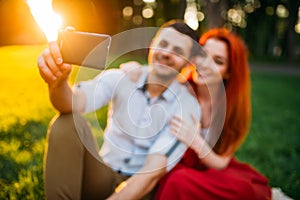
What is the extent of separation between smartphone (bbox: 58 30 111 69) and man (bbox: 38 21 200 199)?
37 centimetres

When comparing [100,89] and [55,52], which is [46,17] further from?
[100,89]

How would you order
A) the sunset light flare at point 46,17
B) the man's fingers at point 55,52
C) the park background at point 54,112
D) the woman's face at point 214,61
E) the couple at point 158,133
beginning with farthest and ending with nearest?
the park background at point 54,112 → the woman's face at point 214,61 → the couple at point 158,133 → the sunset light flare at point 46,17 → the man's fingers at point 55,52

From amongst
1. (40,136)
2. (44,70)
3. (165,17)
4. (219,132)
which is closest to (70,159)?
(44,70)

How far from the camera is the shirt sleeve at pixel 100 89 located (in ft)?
9.09

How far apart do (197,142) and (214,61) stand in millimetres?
487

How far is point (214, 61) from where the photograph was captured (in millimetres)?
2953

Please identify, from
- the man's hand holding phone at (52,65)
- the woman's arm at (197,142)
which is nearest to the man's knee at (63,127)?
the man's hand holding phone at (52,65)

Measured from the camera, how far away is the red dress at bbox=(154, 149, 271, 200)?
262cm

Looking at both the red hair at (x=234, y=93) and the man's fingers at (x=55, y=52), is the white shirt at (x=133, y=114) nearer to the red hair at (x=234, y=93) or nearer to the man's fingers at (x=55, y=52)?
the red hair at (x=234, y=93)

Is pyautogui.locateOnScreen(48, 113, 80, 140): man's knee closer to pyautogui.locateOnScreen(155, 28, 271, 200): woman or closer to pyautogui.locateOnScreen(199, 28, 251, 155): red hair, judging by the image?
pyautogui.locateOnScreen(155, 28, 271, 200): woman

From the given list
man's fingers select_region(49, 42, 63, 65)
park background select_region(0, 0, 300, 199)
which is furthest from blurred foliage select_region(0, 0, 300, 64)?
man's fingers select_region(49, 42, 63, 65)

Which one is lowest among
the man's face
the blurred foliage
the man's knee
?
the blurred foliage

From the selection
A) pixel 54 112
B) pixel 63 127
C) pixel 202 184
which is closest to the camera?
pixel 63 127

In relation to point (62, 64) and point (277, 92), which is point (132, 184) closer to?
point (62, 64)
